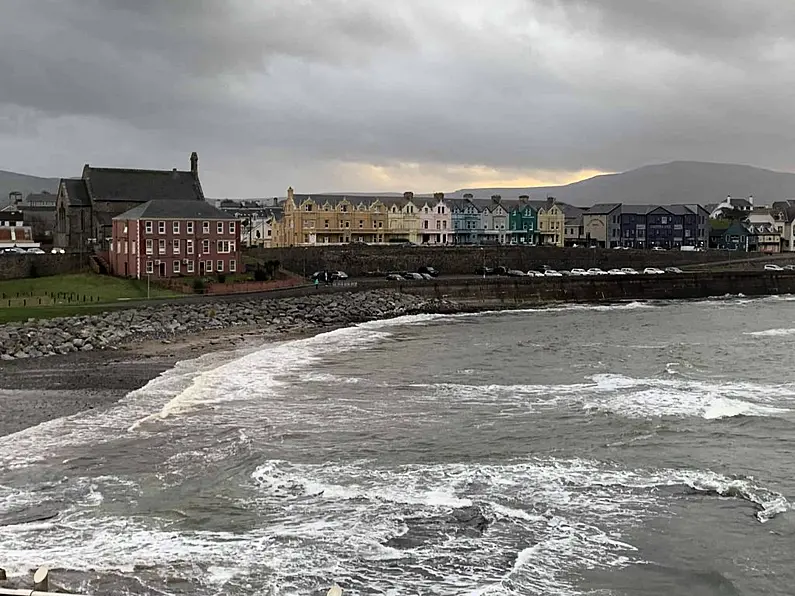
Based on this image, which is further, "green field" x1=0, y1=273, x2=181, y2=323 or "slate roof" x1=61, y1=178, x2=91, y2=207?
"slate roof" x1=61, y1=178, x2=91, y2=207

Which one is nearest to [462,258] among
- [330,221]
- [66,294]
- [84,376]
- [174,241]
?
[330,221]

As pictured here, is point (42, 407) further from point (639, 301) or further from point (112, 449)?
point (639, 301)

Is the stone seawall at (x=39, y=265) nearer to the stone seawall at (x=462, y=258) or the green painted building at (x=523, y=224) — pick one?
the stone seawall at (x=462, y=258)

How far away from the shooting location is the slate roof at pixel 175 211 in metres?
64.6

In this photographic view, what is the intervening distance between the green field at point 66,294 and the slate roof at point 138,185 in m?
13.5

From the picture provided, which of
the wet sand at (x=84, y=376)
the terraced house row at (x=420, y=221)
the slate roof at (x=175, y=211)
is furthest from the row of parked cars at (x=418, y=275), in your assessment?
the wet sand at (x=84, y=376)

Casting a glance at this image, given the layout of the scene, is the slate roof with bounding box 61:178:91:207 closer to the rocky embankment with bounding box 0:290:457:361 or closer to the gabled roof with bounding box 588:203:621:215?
the rocky embankment with bounding box 0:290:457:361

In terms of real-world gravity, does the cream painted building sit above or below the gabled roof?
below

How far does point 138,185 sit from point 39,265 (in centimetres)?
1553

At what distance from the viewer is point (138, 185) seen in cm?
7725

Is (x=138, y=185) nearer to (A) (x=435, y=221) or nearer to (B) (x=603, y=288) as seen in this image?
(B) (x=603, y=288)

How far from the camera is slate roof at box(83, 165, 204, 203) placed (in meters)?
76.2

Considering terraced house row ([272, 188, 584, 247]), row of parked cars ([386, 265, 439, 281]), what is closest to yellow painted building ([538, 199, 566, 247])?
terraced house row ([272, 188, 584, 247])

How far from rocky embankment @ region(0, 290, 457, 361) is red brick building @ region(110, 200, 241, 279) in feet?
34.5
